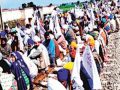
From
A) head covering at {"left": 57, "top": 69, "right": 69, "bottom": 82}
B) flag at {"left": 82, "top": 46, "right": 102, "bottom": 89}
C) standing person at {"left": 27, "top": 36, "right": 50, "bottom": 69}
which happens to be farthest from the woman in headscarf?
standing person at {"left": 27, "top": 36, "right": 50, "bottom": 69}

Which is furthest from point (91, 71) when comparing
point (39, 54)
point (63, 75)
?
point (39, 54)

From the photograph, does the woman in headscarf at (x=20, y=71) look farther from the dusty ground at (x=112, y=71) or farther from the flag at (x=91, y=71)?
the dusty ground at (x=112, y=71)

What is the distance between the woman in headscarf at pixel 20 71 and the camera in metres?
9.31

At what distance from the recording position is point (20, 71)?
9438 mm

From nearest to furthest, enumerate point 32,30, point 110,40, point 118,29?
point 32,30
point 110,40
point 118,29

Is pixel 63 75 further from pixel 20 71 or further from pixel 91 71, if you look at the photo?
pixel 20 71

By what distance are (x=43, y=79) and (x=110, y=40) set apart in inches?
486

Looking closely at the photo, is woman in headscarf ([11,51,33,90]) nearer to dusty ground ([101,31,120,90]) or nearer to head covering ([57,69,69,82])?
head covering ([57,69,69,82])

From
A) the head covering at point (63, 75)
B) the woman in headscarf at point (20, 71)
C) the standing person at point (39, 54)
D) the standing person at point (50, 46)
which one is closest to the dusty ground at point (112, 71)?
the standing person at point (50, 46)

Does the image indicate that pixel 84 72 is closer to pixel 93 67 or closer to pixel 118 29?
pixel 93 67

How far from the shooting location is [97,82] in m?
7.68

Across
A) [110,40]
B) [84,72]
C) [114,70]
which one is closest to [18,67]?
[84,72]

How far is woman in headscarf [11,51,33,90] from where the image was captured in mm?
9312

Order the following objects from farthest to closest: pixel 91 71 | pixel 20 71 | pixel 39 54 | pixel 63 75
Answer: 1. pixel 39 54
2. pixel 20 71
3. pixel 91 71
4. pixel 63 75
